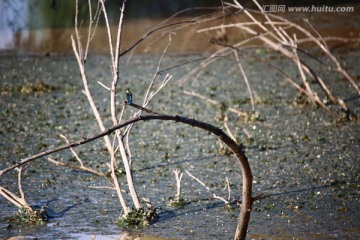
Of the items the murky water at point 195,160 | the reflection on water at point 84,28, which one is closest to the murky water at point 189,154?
the murky water at point 195,160

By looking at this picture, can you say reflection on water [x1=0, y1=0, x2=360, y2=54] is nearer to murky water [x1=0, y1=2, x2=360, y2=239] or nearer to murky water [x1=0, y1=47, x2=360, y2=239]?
murky water [x1=0, y1=2, x2=360, y2=239]

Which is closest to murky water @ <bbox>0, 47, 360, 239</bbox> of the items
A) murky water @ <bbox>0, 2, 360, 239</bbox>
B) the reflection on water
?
murky water @ <bbox>0, 2, 360, 239</bbox>

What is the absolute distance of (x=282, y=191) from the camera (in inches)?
215

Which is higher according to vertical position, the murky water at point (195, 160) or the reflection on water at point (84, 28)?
the reflection on water at point (84, 28)

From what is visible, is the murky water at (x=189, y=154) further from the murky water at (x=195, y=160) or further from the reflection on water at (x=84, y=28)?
the reflection on water at (x=84, y=28)

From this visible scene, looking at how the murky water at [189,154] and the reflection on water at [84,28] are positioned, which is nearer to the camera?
the murky water at [189,154]

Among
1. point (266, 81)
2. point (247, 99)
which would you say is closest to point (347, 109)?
point (247, 99)

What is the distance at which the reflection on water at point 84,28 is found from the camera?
11148 millimetres

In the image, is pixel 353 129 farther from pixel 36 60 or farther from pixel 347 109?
pixel 36 60

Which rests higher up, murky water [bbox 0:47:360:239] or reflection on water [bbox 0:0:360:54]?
reflection on water [bbox 0:0:360:54]

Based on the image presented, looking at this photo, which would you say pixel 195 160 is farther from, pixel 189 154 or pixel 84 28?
pixel 84 28

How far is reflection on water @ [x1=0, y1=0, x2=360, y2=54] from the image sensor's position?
439 inches

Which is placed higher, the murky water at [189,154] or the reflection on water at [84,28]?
the reflection on water at [84,28]

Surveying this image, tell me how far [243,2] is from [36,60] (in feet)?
10.5
